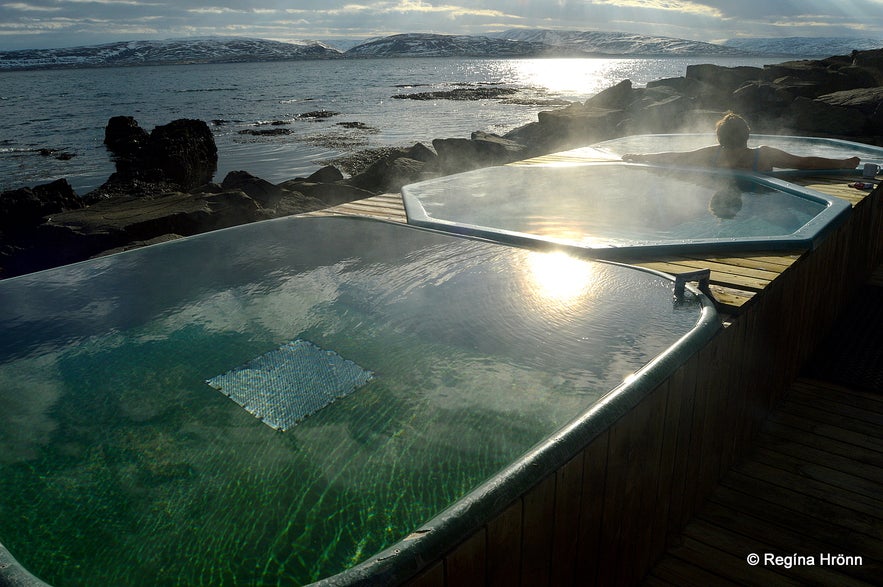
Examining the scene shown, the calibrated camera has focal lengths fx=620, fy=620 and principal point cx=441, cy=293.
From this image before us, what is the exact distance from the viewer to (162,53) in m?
88.6

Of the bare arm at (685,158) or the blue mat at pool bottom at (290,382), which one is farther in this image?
the bare arm at (685,158)

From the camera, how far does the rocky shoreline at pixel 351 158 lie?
5.52 metres

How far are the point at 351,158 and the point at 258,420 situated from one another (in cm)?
1118

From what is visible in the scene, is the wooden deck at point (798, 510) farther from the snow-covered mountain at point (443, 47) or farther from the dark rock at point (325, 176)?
the snow-covered mountain at point (443, 47)

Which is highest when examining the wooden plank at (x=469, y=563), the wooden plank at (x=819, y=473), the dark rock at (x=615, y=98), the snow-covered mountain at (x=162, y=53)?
the snow-covered mountain at (x=162, y=53)

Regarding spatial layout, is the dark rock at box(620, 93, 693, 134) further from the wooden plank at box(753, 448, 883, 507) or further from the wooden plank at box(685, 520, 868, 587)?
the wooden plank at box(685, 520, 868, 587)

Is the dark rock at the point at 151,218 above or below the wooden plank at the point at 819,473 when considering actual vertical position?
above

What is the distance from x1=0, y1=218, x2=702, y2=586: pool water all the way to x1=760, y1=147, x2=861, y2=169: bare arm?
245 cm

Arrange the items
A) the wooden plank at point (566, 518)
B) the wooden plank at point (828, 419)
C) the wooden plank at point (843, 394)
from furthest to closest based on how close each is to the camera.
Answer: the wooden plank at point (843, 394) → the wooden plank at point (828, 419) → the wooden plank at point (566, 518)

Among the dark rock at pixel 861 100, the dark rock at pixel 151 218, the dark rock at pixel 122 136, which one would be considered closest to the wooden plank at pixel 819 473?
the dark rock at pixel 151 218

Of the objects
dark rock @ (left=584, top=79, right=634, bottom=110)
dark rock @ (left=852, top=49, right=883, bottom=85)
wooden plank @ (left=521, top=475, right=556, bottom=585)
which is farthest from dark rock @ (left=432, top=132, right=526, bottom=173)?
wooden plank @ (left=521, top=475, right=556, bottom=585)

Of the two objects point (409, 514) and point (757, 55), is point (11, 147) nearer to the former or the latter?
point (409, 514)

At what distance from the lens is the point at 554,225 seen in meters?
4.12

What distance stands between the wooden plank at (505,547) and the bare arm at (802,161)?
3887 mm
